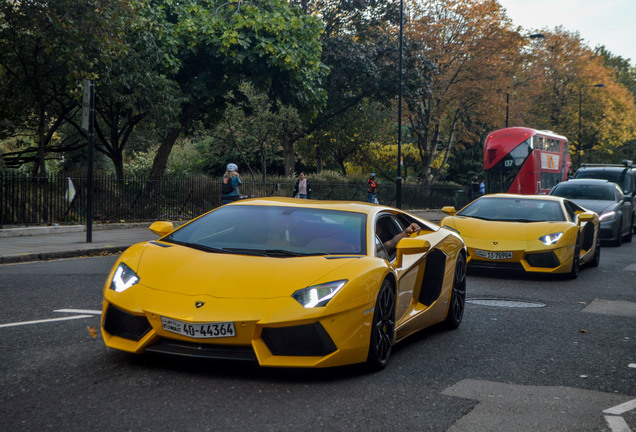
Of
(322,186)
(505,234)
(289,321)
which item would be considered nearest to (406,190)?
(322,186)

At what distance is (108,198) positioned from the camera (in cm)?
2195

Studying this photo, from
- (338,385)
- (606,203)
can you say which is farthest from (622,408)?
(606,203)

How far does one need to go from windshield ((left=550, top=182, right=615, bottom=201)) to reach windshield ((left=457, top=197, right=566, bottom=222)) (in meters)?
6.81

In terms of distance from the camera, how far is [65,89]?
20.6 meters

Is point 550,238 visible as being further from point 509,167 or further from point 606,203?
point 509,167

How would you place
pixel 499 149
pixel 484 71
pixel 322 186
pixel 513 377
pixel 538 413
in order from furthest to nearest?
pixel 484 71, pixel 322 186, pixel 499 149, pixel 513 377, pixel 538 413

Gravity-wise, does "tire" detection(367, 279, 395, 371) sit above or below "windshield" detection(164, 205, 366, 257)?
below

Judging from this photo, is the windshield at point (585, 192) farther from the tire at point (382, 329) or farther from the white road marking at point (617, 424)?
the white road marking at point (617, 424)

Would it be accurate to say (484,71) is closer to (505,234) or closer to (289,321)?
(505,234)

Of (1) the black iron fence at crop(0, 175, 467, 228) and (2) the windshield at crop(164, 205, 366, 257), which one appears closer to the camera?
(2) the windshield at crop(164, 205, 366, 257)

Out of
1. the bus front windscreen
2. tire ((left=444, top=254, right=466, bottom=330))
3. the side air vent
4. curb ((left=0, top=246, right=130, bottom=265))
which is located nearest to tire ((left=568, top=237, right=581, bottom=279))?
tire ((left=444, top=254, right=466, bottom=330))

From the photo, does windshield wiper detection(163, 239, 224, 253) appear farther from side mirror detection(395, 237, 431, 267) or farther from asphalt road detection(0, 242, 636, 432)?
side mirror detection(395, 237, 431, 267)

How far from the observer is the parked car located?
18281mm

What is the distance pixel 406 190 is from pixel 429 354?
3609 cm
